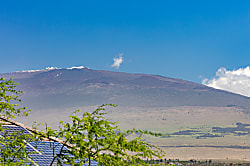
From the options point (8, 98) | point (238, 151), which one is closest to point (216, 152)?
point (238, 151)

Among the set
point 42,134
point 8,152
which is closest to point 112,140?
point 42,134

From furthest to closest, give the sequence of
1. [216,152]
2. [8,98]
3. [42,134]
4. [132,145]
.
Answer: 1. [216,152]
2. [8,98]
3. [42,134]
4. [132,145]

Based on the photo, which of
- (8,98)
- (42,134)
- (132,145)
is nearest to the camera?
(132,145)

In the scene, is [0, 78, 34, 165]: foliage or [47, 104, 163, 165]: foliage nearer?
[47, 104, 163, 165]: foliage

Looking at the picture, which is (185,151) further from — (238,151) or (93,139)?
(93,139)

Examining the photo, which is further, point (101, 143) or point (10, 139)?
point (10, 139)

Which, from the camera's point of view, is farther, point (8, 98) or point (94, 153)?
point (8, 98)

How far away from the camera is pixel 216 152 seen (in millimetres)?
176625

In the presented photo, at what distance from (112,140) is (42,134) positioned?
1.47m

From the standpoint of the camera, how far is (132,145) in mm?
8156

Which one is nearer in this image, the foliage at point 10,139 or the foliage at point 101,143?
the foliage at point 101,143

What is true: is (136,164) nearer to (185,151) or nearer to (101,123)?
(101,123)

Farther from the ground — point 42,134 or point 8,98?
point 8,98

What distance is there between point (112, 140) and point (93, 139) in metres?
0.37
